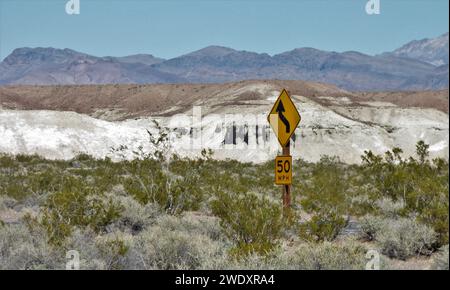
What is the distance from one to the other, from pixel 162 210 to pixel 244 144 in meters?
45.3

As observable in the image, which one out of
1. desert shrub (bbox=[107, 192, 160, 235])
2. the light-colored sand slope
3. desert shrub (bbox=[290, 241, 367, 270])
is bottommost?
the light-colored sand slope

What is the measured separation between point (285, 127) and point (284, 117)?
175 millimetres

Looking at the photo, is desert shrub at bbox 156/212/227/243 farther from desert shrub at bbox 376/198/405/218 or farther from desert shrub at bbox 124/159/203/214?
desert shrub at bbox 376/198/405/218

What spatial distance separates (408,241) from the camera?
8750mm


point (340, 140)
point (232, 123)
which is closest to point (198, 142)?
point (232, 123)

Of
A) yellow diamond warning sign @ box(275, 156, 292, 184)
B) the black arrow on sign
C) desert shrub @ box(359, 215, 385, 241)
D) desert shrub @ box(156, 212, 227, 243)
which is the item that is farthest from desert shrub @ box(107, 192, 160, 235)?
desert shrub @ box(359, 215, 385, 241)

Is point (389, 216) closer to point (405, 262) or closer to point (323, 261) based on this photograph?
point (405, 262)

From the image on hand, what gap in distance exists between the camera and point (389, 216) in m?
12.1

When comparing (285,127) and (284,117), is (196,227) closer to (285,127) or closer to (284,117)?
(285,127)

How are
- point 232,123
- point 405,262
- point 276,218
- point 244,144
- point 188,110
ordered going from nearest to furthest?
1. point 405,262
2. point 276,218
3. point 244,144
4. point 232,123
5. point 188,110

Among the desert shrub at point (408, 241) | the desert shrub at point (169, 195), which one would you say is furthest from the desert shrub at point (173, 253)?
the desert shrub at point (169, 195)

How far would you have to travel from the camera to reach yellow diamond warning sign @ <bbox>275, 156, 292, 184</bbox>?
1049cm

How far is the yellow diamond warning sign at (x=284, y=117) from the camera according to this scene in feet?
34.1

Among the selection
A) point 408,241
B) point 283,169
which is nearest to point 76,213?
point 283,169
